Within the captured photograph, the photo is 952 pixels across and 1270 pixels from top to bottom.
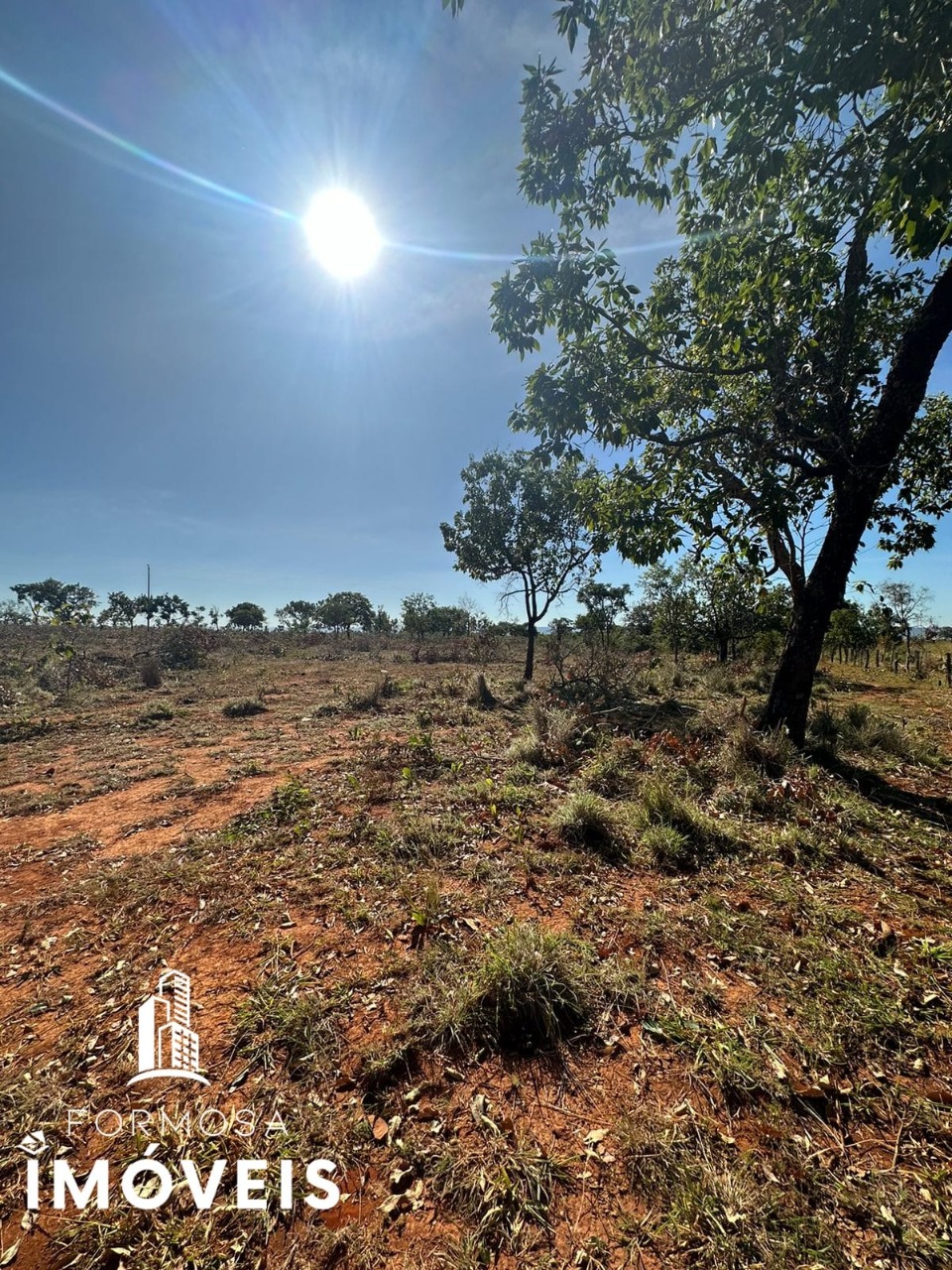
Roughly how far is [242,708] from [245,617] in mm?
51787

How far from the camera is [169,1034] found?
2.82m

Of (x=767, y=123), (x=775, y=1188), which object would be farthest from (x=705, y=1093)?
(x=767, y=123)

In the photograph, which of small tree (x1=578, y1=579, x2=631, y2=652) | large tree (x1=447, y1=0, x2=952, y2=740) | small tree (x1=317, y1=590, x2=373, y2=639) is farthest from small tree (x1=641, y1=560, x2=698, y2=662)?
small tree (x1=317, y1=590, x2=373, y2=639)

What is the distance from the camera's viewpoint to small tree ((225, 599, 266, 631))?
193 feet

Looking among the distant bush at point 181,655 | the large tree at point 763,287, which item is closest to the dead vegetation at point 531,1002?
the large tree at point 763,287

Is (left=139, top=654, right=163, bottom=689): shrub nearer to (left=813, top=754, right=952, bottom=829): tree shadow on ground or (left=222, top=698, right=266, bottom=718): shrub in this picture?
(left=222, top=698, right=266, bottom=718): shrub

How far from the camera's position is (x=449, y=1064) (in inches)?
98.0

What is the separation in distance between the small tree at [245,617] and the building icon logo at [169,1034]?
6077 centimetres

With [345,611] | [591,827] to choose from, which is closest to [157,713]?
[591,827]

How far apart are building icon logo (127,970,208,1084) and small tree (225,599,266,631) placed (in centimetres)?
6077

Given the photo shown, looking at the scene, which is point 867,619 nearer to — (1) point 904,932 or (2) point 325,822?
(1) point 904,932

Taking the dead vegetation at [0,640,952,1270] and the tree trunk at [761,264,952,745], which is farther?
the tree trunk at [761,264,952,745]

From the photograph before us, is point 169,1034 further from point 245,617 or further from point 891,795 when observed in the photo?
point 245,617

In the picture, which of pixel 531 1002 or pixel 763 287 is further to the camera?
pixel 763 287
